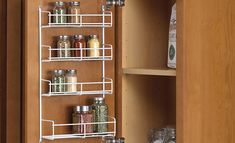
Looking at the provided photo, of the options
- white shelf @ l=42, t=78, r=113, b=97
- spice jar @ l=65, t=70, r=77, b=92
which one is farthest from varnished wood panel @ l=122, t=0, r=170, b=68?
spice jar @ l=65, t=70, r=77, b=92

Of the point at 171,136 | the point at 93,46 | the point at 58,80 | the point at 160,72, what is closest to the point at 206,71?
the point at 160,72

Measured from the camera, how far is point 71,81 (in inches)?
82.3

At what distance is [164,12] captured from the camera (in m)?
2.34

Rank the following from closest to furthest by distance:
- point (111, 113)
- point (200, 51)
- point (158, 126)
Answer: point (200, 51) < point (111, 113) < point (158, 126)

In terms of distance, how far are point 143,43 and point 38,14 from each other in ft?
1.57

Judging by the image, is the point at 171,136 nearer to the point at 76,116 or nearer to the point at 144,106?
the point at 144,106

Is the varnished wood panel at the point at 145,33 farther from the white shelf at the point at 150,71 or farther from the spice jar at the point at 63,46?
the spice jar at the point at 63,46

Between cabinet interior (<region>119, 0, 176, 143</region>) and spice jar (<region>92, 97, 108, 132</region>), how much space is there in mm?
85

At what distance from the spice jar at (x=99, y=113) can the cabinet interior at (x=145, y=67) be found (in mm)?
85

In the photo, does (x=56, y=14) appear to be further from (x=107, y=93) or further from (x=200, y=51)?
(x=200, y=51)

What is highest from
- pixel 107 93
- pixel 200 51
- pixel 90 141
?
pixel 200 51

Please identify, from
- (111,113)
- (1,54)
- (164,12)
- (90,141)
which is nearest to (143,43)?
(164,12)

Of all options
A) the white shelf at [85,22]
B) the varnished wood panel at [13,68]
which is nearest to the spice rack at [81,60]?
the white shelf at [85,22]

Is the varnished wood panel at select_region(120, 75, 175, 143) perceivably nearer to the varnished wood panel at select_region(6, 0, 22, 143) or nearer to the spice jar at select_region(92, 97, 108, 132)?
the spice jar at select_region(92, 97, 108, 132)
